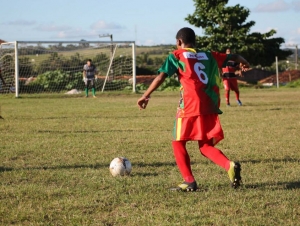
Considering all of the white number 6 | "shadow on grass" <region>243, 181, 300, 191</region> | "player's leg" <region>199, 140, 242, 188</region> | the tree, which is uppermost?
the tree

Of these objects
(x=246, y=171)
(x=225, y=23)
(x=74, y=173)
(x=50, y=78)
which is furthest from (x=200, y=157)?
(x=225, y=23)

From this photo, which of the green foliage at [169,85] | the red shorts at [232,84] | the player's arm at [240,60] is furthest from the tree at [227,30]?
the player's arm at [240,60]

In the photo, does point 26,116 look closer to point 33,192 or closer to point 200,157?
point 200,157

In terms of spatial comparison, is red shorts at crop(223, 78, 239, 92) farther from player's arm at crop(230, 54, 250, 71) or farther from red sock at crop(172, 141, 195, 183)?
red sock at crop(172, 141, 195, 183)

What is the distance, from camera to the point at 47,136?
11.5 m

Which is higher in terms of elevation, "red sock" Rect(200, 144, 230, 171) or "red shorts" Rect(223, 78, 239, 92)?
"red shorts" Rect(223, 78, 239, 92)

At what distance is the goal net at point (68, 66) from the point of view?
31984mm

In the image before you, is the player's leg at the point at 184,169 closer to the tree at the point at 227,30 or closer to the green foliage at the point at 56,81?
the green foliage at the point at 56,81

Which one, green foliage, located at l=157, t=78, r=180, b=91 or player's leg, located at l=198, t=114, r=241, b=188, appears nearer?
player's leg, located at l=198, t=114, r=241, b=188

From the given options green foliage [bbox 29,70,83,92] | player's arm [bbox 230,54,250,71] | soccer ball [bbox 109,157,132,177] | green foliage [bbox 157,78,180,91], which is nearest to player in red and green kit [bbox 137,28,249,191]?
player's arm [bbox 230,54,250,71]

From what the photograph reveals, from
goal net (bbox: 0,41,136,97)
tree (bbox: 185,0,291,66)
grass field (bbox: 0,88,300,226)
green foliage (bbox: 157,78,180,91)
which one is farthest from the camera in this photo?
tree (bbox: 185,0,291,66)

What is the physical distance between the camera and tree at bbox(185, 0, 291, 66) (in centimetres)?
3997

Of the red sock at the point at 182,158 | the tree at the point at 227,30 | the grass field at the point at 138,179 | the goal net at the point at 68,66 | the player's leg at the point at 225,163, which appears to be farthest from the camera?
the tree at the point at 227,30

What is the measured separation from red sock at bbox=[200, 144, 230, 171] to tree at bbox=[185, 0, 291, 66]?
33.9 meters
